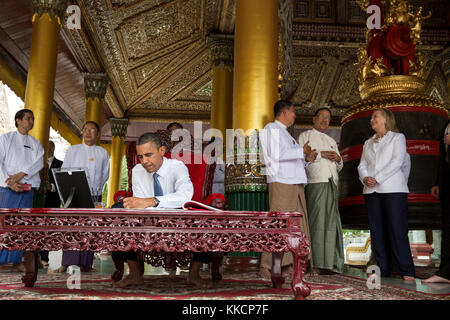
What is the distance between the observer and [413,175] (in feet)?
13.0

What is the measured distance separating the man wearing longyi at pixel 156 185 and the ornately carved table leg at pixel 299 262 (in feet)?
2.16

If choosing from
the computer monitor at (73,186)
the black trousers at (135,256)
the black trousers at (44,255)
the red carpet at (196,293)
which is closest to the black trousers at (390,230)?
the red carpet at (196,293)

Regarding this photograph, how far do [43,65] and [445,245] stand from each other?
17.5ft

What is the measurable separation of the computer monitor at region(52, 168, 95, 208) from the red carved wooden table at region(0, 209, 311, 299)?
36.6 inches

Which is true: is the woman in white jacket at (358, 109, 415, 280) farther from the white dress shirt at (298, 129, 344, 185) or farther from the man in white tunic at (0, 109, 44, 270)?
the man in white tunic at (0, 109, 44, 270)

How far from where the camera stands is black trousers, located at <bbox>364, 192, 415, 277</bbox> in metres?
3.15

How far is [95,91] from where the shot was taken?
9.98 meters

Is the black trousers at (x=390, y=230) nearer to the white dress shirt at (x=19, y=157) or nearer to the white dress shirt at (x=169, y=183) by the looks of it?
the white dress shirt at (x=169, y=183)

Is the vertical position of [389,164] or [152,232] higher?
[389,164]

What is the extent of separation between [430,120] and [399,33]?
40.3 inches

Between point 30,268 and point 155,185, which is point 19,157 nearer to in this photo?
point 30,268

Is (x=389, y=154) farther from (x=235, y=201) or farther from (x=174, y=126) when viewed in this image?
(x=174, y=126)

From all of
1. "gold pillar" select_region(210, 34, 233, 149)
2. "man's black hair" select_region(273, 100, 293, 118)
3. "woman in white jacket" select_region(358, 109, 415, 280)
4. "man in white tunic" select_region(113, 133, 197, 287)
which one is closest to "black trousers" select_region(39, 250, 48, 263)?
"man in white tunic" select_region(113, 133, 197, 287)

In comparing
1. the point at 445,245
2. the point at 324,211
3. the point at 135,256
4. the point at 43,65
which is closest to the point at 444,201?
the point at 445,245
